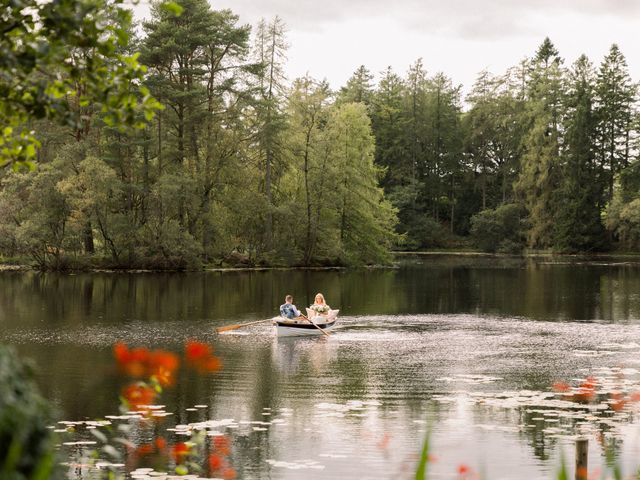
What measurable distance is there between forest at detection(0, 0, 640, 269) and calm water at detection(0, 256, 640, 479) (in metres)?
7.56

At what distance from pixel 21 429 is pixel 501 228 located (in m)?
81.9

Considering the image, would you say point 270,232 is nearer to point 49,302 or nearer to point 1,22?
point 49,302

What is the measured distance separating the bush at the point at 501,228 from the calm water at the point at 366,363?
3677cm

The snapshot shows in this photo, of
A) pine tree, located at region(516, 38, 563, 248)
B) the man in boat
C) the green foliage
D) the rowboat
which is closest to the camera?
the green foliage

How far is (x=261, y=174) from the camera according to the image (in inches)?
2384

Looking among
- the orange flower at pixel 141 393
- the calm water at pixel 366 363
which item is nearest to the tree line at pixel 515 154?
the calm water at pixel 366 363

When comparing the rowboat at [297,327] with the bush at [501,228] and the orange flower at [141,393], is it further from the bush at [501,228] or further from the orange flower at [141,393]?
the bush at [501,228]

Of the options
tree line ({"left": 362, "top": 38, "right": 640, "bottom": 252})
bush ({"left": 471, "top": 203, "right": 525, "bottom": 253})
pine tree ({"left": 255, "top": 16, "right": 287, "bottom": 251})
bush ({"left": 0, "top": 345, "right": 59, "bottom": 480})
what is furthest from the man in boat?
bush ({"left": 471, "top": 203, "right": 525, "bottom": 253})

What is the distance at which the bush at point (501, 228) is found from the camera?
81.2m

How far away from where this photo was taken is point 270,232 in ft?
189

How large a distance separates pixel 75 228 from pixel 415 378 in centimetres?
3612

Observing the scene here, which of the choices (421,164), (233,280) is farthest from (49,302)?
(421,164)

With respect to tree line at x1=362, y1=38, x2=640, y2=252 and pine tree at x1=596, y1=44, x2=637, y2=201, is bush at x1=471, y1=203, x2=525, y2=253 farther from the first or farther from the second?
pine tree at x1=596, y1=44, x2=637, y2=201

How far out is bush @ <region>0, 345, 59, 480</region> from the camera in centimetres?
237
